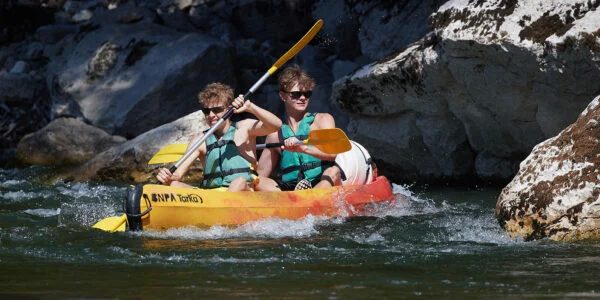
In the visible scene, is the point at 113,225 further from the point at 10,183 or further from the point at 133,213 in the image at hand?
the point at 10,183

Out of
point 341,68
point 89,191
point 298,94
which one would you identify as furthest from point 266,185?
point 341,68

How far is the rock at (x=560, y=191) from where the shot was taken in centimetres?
628

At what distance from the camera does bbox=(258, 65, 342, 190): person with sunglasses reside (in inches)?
315

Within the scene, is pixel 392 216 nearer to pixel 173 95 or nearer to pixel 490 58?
pixel 490 58

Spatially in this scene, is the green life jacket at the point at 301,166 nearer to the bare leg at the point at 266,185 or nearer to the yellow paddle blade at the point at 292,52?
the bare leg at the point at 266,185

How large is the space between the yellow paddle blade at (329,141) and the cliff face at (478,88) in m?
1.28

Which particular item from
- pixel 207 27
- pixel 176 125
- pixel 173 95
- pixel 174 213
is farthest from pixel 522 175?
pixel 207 27

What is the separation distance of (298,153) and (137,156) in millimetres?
3495

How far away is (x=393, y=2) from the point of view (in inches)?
484

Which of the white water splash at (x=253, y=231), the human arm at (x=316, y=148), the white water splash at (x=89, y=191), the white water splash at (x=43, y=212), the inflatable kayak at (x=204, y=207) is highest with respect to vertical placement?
the human arm at (x=316, y=148)

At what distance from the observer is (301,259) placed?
19.2 ft

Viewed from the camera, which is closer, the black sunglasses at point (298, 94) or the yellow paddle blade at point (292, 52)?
the black sunglasses at point (298, 94)

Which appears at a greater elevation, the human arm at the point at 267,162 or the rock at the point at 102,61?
the rock at the point at 102,61

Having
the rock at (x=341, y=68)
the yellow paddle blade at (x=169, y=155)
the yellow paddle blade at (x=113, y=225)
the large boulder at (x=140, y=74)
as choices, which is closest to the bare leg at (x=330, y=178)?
the yellow paddle blade at (x=169, y=155)
